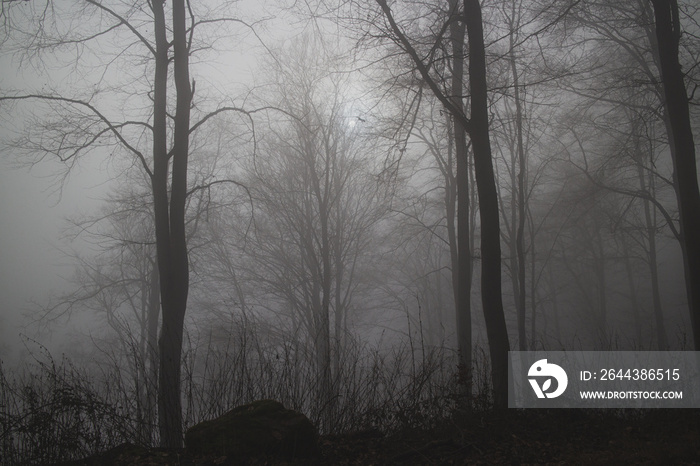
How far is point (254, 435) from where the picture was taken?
13.0 ft

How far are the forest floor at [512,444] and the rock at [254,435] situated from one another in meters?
0.08

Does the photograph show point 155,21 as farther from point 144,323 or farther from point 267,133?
point 144,323

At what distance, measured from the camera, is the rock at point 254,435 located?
12.9 feet

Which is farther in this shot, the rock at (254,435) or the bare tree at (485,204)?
the bare tree at (485,204)

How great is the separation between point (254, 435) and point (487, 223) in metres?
3.89

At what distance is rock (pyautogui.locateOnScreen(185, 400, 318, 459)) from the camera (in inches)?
154

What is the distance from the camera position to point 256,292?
1859 cm

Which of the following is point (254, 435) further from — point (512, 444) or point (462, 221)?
point (462, 221)

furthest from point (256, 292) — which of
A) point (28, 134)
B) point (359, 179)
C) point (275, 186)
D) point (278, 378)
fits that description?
point (278, 378)

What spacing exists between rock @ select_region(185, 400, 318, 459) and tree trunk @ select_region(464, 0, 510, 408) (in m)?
2.65

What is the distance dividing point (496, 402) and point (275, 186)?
37.7 feet

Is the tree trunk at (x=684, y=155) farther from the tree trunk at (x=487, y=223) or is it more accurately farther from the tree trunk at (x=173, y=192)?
the tree trunk at (x=173, y=192)

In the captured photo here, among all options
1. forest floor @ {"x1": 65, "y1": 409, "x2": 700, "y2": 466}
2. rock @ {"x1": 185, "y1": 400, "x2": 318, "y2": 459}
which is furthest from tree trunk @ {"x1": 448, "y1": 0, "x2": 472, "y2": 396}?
rock @ {"x1": 185, "y1": 400, "x2": 318, "y2": 459}

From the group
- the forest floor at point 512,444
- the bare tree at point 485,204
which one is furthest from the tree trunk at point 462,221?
the forest floor at point 512,444
